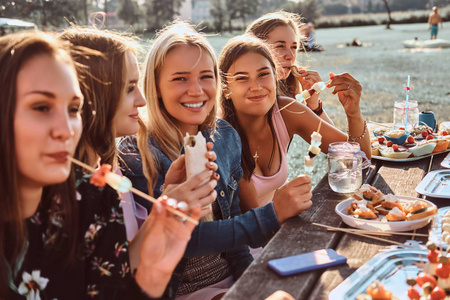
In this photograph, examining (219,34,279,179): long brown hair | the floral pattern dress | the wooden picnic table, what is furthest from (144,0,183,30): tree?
the floral pattern dress

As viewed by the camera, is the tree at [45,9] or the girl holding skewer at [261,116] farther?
the tree at [45,9]

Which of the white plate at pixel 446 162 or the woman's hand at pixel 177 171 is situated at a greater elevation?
the woman's hand at pixel 177 171

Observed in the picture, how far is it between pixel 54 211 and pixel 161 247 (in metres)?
0.39

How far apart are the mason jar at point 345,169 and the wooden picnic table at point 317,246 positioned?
6 cm

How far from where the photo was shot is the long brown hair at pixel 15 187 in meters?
1.41

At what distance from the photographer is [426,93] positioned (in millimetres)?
11922

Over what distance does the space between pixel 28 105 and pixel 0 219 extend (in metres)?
0.37

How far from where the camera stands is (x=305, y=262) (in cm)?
175

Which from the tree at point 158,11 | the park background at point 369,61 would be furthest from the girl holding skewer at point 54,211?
the tree at point 158,11

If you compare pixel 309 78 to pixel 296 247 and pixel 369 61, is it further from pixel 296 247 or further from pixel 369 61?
pixel 369 61

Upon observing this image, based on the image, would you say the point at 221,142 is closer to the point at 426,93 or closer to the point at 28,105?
the point at 28,105

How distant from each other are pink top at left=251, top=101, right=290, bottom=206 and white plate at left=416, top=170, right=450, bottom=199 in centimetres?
94

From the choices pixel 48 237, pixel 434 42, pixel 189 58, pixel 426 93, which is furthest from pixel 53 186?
pixel 434 42

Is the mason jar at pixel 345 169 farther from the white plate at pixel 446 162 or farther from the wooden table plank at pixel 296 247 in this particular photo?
the white plate at pixel 446 162
